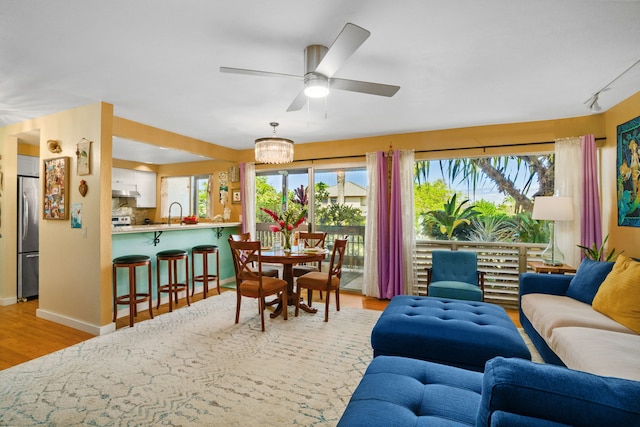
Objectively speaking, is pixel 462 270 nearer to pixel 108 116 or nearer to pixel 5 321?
pixel 108 116

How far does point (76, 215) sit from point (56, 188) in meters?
0.53

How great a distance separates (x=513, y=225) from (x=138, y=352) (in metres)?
4.97

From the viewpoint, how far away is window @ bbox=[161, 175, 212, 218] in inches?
276

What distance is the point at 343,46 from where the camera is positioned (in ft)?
6.01

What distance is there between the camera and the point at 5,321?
364cm

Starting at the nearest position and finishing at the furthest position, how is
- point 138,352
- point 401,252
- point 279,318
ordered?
point 138,352 < point 279,318 < point 401,252

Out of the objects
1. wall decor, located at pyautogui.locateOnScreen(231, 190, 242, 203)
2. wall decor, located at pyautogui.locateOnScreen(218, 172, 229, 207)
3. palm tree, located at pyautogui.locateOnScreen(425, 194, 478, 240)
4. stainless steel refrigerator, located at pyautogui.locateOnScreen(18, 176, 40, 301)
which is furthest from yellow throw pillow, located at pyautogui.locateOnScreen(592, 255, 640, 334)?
stainless steel refrigerator, located at pyautogui.locateOnScreen(18, 176, 40, 301)

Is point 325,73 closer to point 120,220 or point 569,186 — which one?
point 569,186

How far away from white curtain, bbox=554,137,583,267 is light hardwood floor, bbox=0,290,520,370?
1.05 m

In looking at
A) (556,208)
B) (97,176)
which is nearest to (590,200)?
(556,208)

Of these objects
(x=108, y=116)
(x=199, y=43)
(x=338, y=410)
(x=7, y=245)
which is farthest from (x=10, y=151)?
(x=338, y=410)

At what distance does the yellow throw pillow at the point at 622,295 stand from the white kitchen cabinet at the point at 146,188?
8.13 meters

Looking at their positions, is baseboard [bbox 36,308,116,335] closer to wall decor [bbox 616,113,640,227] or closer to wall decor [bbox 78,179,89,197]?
wall decor [bbox 78,179,89,197]

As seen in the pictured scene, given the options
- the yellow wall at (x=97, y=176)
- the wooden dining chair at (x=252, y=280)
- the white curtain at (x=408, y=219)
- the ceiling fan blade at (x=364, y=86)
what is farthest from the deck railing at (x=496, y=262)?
the ceiling fan blade at (x=364, y=86)
